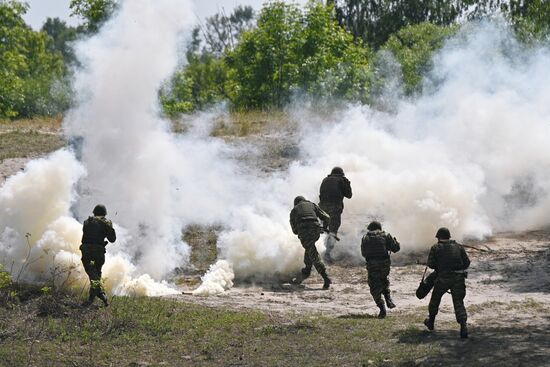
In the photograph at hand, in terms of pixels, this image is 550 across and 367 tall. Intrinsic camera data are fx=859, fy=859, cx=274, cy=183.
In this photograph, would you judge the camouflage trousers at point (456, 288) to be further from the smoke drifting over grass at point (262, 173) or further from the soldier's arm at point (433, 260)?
the smoke drifting over grass at point (262, 173)

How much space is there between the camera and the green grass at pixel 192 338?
11.2 metres

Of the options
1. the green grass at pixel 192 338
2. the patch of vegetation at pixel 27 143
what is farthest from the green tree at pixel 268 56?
the green grass at pixel 192 338

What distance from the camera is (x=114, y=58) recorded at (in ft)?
64.2

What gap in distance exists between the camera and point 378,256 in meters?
13.6

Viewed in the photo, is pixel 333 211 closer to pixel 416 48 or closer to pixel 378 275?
pixel 378 275

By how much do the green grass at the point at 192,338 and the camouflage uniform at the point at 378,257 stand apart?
526mm

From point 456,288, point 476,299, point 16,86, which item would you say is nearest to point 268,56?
point 16,86

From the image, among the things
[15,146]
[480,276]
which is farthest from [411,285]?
[15,146]

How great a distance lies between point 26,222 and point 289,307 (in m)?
5.54

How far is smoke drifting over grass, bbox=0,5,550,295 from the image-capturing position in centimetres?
1728

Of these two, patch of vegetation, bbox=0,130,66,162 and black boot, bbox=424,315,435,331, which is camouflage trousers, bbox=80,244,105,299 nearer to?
black boot, bbox=424,315,435,331

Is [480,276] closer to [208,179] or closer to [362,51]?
[208,179]

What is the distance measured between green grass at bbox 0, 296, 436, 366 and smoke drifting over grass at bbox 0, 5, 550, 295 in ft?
Result: 7.33

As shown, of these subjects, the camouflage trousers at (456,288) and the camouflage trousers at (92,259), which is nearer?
the camouflage trousers at (456,288)
